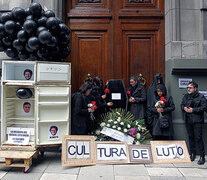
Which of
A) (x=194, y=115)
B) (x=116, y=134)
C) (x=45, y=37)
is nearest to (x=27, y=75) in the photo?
(x=45, y=37)

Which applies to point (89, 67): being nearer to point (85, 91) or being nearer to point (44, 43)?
point (85, 91)

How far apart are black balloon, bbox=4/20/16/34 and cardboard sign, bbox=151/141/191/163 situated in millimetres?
4054

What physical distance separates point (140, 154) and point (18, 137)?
9.38 feet

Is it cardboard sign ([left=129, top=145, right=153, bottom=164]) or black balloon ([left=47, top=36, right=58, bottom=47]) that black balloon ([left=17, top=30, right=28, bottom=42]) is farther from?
cardboard sign ([left=129, top=145, right=153, bottom=164])

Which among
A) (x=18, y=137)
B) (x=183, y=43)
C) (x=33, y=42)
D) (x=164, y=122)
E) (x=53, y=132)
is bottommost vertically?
(x=18, y=137)

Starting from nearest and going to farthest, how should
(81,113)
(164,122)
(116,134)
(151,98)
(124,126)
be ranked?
(81,113)
(164,122)
(116,134)
(124,126)
(151,98)

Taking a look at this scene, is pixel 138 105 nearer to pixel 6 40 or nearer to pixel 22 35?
pixel 22 35

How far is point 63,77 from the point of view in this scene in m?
5.27

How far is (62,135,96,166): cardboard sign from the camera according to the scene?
503 cm

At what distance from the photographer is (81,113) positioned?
17.6ft

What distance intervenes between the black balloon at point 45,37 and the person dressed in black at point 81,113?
1.44 meters

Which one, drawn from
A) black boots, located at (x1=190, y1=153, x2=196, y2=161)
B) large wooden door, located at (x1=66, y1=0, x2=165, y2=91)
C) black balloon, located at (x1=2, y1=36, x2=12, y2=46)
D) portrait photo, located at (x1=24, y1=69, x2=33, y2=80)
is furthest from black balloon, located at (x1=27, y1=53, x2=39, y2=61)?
black boots, located at (x1=190, y1=153, x2=196, y2=161)

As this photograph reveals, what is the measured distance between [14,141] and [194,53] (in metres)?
5.10

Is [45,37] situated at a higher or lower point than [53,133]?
higher
